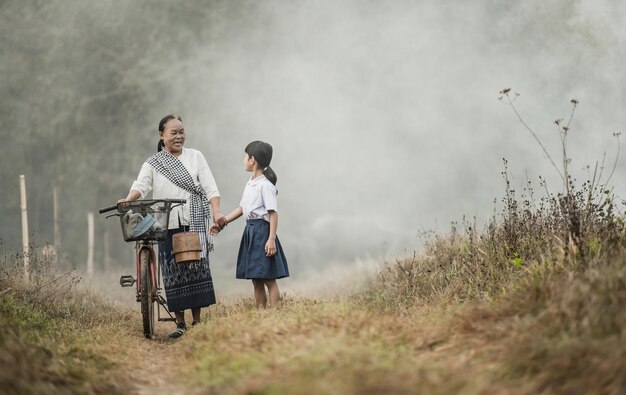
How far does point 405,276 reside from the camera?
888cm

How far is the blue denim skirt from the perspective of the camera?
7035 millimetres

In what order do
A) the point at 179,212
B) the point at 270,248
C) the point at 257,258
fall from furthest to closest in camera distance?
the point at 179,212 < the point at 257,258 < the point at 270,248

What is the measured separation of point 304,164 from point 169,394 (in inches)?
953

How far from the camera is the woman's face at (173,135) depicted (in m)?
7.45

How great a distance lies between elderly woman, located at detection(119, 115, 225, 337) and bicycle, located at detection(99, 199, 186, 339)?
0.34 m

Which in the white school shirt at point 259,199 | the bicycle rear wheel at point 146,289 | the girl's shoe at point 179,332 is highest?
the white school shirt at point 259,199

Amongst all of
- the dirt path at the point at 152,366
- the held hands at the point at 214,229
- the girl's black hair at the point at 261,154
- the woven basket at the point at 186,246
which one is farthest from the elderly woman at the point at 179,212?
the girl's black hair at the point at 261,154

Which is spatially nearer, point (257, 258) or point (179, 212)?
point (257, 258)

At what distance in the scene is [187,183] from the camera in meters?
7.39

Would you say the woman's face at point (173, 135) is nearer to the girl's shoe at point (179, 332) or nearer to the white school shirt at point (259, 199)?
the white school shirt at point (259, 199)

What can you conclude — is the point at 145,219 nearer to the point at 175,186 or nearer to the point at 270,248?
the point at 175,186

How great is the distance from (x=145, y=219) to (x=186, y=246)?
0.55 m

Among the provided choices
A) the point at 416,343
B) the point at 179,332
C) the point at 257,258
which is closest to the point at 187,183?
the point at 257,258

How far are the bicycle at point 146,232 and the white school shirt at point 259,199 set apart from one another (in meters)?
0.71
